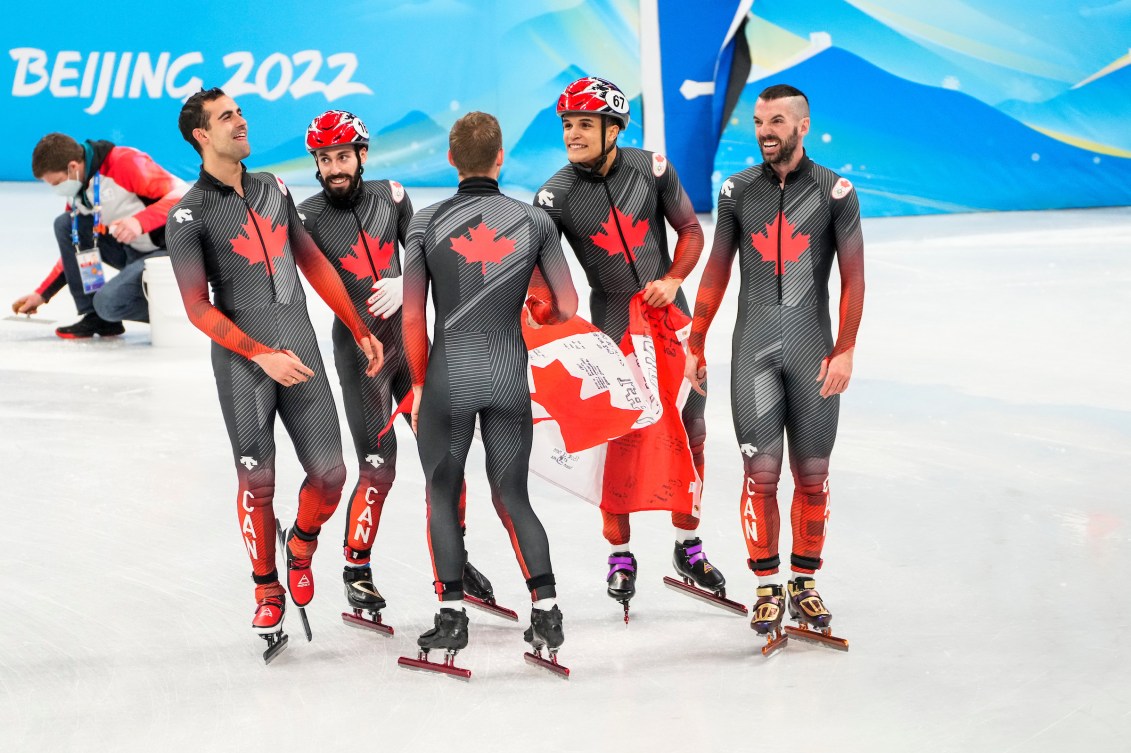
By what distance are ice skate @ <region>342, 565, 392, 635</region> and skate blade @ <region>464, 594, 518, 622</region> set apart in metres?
0.31

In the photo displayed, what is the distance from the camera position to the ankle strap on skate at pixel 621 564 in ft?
15.6

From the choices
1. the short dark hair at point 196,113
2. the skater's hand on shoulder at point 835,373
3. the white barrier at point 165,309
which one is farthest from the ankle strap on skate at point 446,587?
the white barrier at point 165,309

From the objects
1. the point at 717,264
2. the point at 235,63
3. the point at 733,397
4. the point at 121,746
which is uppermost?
the point at 235,63

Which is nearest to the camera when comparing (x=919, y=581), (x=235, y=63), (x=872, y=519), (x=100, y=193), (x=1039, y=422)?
(x=919, y=581)

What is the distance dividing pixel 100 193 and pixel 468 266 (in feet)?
20.2

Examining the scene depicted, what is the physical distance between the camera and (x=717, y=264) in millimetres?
4430

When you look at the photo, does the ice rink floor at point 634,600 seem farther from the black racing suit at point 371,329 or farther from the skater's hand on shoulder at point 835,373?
the skater's hand on shoulder at point 835,373

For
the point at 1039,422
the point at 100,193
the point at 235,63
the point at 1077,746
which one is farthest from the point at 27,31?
the point at 1077,746

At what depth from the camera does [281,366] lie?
4086 millimetres

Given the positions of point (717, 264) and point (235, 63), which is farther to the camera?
point (235, 63)

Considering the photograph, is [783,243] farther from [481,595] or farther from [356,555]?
[356,555]

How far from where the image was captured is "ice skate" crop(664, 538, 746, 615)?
4.67 meters

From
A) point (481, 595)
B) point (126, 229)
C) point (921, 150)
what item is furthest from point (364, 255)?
point (921, 150)

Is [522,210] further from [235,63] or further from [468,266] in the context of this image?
[235,63]
